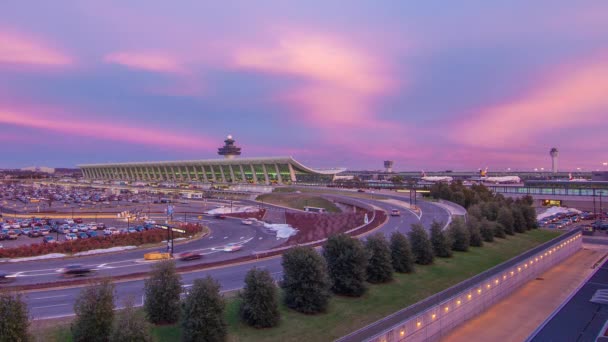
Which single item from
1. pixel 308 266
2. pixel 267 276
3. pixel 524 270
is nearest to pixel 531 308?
pixel 524 270

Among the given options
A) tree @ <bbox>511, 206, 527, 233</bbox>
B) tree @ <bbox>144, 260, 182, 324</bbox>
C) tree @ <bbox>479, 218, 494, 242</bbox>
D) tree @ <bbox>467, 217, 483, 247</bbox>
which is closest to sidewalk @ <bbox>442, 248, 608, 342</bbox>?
tree @ <bbox>467, 217, 483, 247</bbox>

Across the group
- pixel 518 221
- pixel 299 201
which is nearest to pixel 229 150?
pixel 299 201

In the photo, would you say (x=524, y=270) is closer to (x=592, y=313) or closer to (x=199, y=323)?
(x=592, y=313)

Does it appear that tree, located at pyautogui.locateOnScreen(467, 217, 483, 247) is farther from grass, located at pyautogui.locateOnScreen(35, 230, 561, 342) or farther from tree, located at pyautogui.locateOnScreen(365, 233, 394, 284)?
tree, located at pyautogui.locateOnScreen(365, 233, 394, 284)

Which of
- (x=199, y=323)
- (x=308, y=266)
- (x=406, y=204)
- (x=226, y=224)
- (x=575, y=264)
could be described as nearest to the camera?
(x=199, y=323)

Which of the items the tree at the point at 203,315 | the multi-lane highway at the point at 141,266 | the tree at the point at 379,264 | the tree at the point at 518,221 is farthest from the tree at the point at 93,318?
the tree at the point at 518,221
